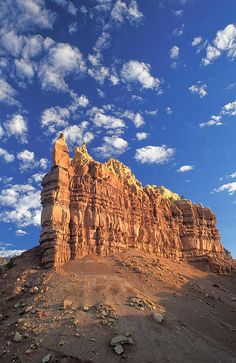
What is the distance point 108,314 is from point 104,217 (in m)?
21.8

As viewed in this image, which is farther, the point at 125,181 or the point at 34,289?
the point at 125,181

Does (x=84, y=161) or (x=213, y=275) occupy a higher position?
(x=84, y=161)

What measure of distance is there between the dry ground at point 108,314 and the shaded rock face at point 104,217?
314 centimetres

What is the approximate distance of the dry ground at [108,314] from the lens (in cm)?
3006

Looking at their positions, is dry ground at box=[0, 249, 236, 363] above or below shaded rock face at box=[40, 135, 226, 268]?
below

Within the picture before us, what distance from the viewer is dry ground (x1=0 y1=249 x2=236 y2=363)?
30.1 m

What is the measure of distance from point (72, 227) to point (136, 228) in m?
15.1

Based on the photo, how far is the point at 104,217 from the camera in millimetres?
55219

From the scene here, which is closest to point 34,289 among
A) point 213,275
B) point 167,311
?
point 167,311

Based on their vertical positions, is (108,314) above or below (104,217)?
below

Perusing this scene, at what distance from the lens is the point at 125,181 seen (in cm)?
6762

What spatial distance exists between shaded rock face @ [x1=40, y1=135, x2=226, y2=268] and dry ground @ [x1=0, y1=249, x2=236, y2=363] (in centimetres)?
314

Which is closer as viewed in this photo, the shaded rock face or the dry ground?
the dry ground

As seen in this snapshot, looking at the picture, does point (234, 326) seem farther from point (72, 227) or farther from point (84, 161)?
point (84, 161)
